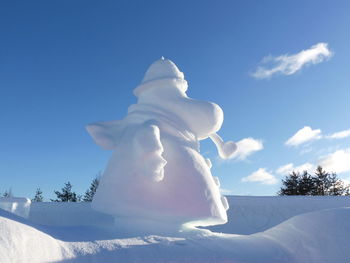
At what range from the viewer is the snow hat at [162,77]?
14.5 feet

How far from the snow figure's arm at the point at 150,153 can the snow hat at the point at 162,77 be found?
91 cm

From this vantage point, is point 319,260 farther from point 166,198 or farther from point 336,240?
point 166,198

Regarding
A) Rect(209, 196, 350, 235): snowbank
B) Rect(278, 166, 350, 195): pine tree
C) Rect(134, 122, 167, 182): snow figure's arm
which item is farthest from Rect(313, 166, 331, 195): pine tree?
Rect(134, 122, 167, 182): snow figure's arm

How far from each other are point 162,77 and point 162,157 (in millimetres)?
1226

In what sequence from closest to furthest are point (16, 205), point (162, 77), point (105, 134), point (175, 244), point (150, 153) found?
point (175, 244), point (150, 153), point (105, 134), point (162, 77), point (16, 205)

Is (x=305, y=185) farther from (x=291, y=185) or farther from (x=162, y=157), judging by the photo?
(x=162, y=157)

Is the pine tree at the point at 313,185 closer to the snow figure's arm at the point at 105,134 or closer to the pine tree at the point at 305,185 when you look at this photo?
the pine tree at the point at 305,185

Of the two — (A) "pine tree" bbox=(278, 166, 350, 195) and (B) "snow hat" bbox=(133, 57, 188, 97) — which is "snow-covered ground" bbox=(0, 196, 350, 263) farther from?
(A) "pine tree" bbox=(278, 166, 350, 195)

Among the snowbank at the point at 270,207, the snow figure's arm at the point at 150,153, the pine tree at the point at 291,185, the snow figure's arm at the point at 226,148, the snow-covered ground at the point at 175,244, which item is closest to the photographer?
the snow-covered ground at the point at 175,244

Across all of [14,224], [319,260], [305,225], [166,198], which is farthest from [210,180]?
[14,224]

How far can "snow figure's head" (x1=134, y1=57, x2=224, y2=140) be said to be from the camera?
434 cm

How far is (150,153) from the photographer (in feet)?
11.7

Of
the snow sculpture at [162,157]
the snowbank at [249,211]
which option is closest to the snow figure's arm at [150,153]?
the snow sculpture at [162,157]

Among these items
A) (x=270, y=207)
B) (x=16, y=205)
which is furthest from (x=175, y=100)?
(x=270, y=207)
